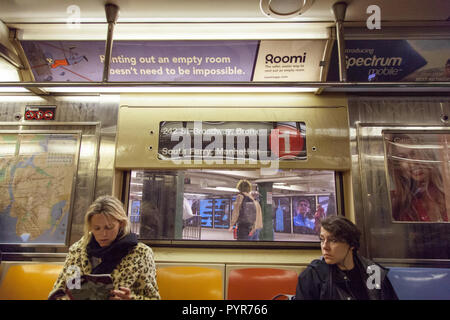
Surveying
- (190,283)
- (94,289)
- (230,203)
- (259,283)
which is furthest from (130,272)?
(230,203)

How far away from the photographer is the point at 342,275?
68.8 inches

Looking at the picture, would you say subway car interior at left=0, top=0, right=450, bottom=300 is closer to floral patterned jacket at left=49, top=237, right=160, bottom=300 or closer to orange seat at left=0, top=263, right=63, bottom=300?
orange seat at left=0, top=263, right=63, bottom=300

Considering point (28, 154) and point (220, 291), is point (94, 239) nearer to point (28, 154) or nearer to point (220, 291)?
point (220, 291)

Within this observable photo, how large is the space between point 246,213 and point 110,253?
5.29ft

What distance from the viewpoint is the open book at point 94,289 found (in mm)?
1457

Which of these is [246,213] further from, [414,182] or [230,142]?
[414,182]

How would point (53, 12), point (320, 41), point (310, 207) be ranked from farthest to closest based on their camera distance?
point (310, 207)
point (320, 41)
point (53, 12)

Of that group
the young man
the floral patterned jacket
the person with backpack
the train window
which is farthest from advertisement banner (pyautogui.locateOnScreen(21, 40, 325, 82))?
the floral patterned jacket

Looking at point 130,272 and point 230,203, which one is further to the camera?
point 230,203

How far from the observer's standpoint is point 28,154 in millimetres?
2820

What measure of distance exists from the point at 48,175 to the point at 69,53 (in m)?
1.27

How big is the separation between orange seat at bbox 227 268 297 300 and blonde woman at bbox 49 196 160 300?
707 millimetres

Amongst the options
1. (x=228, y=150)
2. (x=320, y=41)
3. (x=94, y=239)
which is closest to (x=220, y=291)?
(x=94, y=239)

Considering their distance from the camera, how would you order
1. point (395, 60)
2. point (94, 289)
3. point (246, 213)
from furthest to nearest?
point (246, 213), point (395, 60), point (94, 289)
